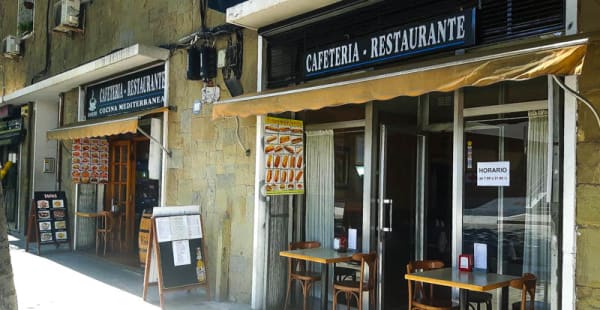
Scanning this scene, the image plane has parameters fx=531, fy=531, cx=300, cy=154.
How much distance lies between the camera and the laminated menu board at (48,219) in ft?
33.8

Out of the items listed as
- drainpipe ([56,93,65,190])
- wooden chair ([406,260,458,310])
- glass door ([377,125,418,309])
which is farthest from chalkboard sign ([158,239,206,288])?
drainpipe ([56,93,65,190])

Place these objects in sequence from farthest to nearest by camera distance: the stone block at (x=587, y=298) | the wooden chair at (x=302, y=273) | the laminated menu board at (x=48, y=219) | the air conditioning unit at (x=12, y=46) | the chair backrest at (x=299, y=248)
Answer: the air conditioning unit at (x=12, y=46) < the laminated menu board at (x=48, y=219) < the chair backrest at (x=299, y=248) < the wooden chair at (x=302, y=273) < the stone block at (x=587, y=298)

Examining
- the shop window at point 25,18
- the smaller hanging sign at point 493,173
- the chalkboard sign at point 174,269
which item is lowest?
the chalkboard sign at point 174,269

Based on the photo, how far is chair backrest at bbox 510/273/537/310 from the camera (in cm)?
439

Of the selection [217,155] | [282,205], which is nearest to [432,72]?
[282,205]

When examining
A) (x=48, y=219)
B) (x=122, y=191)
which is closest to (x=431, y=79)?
(x=122, y=191)

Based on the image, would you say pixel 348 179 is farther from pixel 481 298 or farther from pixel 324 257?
pixel 481 298

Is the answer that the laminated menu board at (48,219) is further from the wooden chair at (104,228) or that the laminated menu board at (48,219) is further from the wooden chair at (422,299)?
the wooden chair at (422,299)

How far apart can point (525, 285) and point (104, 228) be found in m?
8.78

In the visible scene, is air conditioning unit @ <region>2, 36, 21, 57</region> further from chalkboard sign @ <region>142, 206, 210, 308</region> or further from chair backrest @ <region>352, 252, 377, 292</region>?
chair backrest @ <region>352, 252, 377, 292</region>

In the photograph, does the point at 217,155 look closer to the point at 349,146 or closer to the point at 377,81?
the point at 349,146

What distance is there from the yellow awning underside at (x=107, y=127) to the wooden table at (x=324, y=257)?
3383mm

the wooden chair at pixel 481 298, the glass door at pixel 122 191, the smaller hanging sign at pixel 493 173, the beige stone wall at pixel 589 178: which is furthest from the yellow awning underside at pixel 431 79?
the glass door at pixel 122 191

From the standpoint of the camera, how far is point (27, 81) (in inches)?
565
